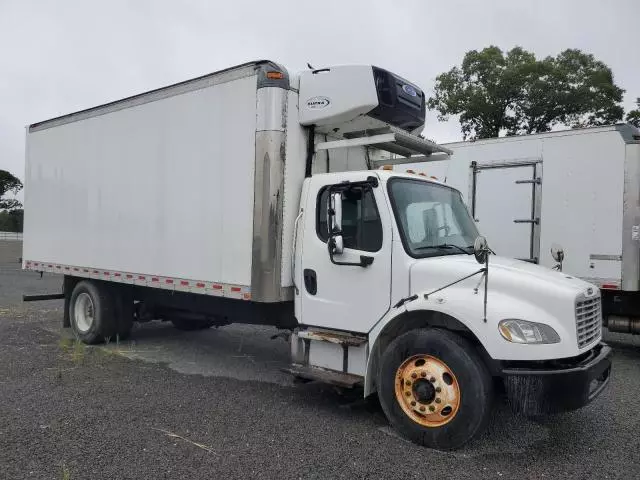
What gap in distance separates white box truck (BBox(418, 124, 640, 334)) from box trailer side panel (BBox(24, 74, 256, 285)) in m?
4.19

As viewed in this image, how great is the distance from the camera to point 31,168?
965 cm

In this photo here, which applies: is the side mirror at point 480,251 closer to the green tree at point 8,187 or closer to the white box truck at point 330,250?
the white box truck at point 330,250

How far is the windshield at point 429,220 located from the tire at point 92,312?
205 inches

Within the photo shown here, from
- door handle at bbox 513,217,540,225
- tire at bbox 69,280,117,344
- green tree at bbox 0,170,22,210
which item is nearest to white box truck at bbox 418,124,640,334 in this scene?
door handle at bbox 513,217,540,225

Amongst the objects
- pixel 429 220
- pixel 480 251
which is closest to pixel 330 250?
pixel 429 220

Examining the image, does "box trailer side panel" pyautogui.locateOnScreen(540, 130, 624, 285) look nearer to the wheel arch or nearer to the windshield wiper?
the windshield wiper

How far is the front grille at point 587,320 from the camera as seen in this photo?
14.1ft

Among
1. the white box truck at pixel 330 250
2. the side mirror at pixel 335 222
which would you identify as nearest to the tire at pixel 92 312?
the white box truck at pixel 330 250

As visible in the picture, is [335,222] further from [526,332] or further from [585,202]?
[585,202]

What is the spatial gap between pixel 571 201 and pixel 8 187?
212 ft

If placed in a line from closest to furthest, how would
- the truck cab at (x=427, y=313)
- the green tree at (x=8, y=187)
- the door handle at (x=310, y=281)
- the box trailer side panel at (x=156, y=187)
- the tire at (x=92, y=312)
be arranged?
the truck cab at (x=427, y=313)
the door handle at (x=310, y=281)
the box trailer side panel at (x=156, y=187)
the tire at (x=92, y=312)
the green tree at (x=8, y=187)

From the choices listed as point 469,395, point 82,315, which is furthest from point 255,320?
point 82,315

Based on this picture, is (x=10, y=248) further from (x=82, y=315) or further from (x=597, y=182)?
(x=597, y=182)

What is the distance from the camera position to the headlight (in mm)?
4121
